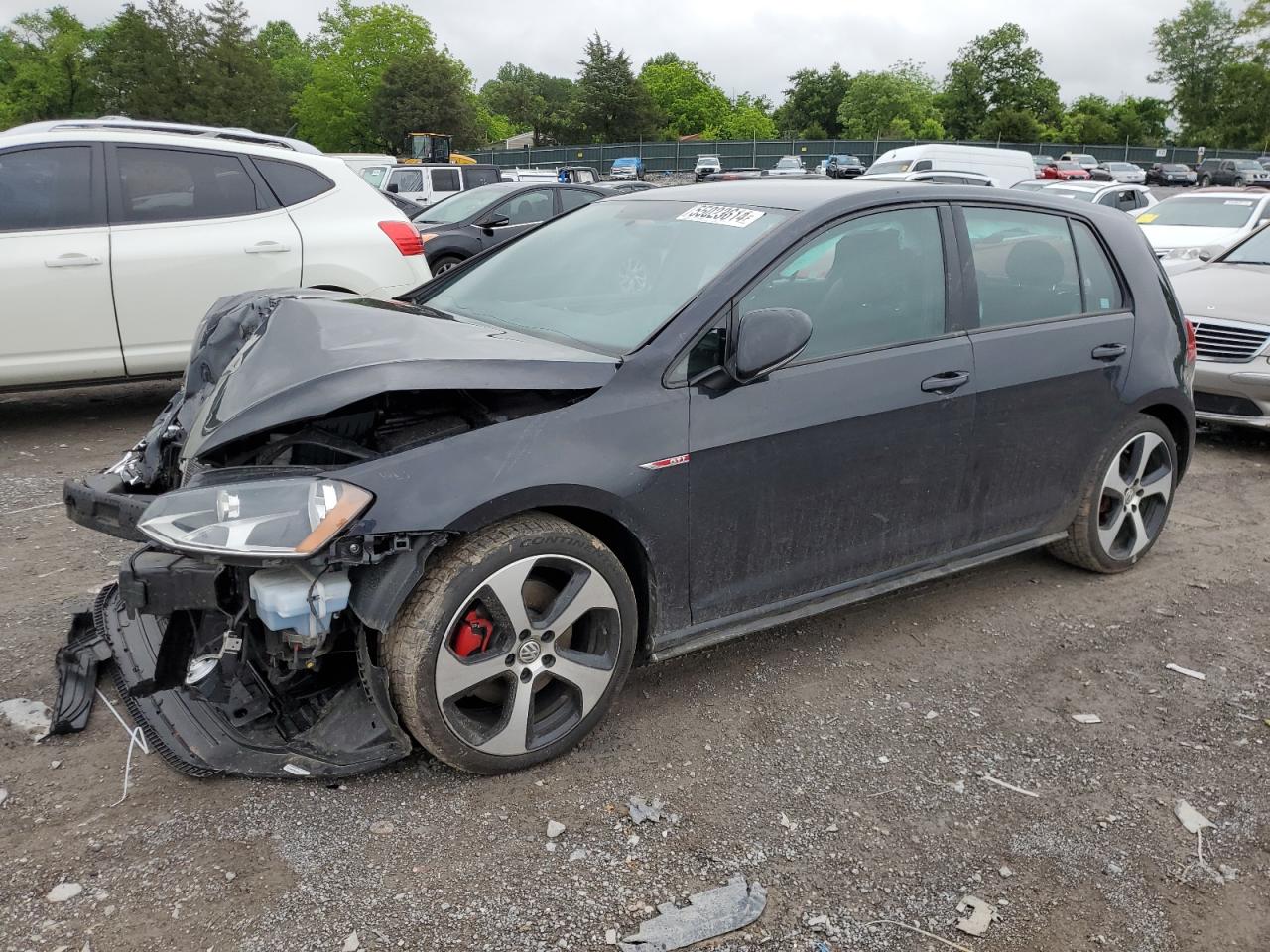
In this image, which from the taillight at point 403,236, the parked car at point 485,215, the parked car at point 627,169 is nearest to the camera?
the taillight at point 403,236

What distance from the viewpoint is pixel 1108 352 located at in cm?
420

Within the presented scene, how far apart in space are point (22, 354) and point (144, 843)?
14.5 ft

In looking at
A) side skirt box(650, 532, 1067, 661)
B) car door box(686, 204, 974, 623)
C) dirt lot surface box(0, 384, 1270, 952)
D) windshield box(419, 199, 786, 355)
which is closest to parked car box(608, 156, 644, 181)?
windshield box(419, 199, 786, 355)

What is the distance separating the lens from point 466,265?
4219 mm

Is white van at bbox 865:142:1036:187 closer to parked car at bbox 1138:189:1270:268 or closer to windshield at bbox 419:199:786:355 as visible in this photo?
parked car at bbox 1138:189:1270:268

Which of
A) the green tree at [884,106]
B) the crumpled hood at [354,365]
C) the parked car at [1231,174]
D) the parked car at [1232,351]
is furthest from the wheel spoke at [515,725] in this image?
the green tree at [884,106]

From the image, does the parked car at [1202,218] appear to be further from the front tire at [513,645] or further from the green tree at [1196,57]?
the green tree at [1196,57]

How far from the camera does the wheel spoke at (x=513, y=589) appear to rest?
274 cm

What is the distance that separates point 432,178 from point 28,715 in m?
21.1

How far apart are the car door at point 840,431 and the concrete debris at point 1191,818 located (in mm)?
1186

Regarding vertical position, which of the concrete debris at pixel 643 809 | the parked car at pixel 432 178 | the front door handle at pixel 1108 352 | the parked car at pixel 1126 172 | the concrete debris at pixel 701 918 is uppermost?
the parked car at pixel 1126 172

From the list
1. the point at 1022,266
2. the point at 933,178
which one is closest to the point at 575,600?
the point at 1022,266

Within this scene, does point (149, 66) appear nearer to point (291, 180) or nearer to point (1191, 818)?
point (291, 180)

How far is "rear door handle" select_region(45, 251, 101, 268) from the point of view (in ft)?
19.4
